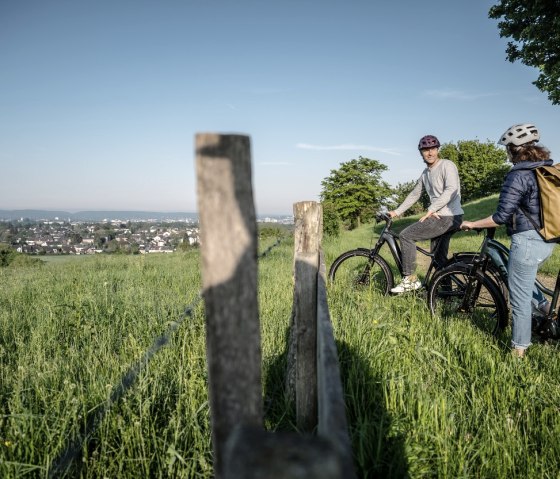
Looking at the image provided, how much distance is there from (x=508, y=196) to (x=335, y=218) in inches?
614

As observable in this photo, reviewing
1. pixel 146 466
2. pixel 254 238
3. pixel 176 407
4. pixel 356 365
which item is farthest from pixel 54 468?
pixel 356 365

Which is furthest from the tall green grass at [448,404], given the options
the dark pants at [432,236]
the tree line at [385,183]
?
the tree line at [385,183]

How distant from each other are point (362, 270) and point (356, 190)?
60.4 metres

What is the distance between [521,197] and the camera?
324cm

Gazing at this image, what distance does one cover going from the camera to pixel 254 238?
1.02m

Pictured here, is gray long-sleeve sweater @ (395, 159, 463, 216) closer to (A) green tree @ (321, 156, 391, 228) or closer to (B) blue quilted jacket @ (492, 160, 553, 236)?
(B) blue quilted jacket @ (492, 160, 553, 236)

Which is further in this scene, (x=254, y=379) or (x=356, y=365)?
(x=356, y=365)

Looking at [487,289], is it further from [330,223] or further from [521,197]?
[330,223]

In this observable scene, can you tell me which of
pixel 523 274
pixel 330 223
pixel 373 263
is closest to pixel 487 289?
pixel 523 274

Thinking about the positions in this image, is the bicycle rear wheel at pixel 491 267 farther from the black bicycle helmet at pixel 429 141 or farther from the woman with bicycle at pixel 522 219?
the black bicycle helmet at pixel 429 141

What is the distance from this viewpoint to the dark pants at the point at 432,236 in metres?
5.07

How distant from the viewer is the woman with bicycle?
3.21 meters

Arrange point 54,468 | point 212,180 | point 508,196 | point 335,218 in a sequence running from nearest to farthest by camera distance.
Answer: point 212,180 → point 54,468 → point 508,196 → point 335,218

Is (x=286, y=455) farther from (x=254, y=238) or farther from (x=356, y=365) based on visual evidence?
(x=356, y=365)
